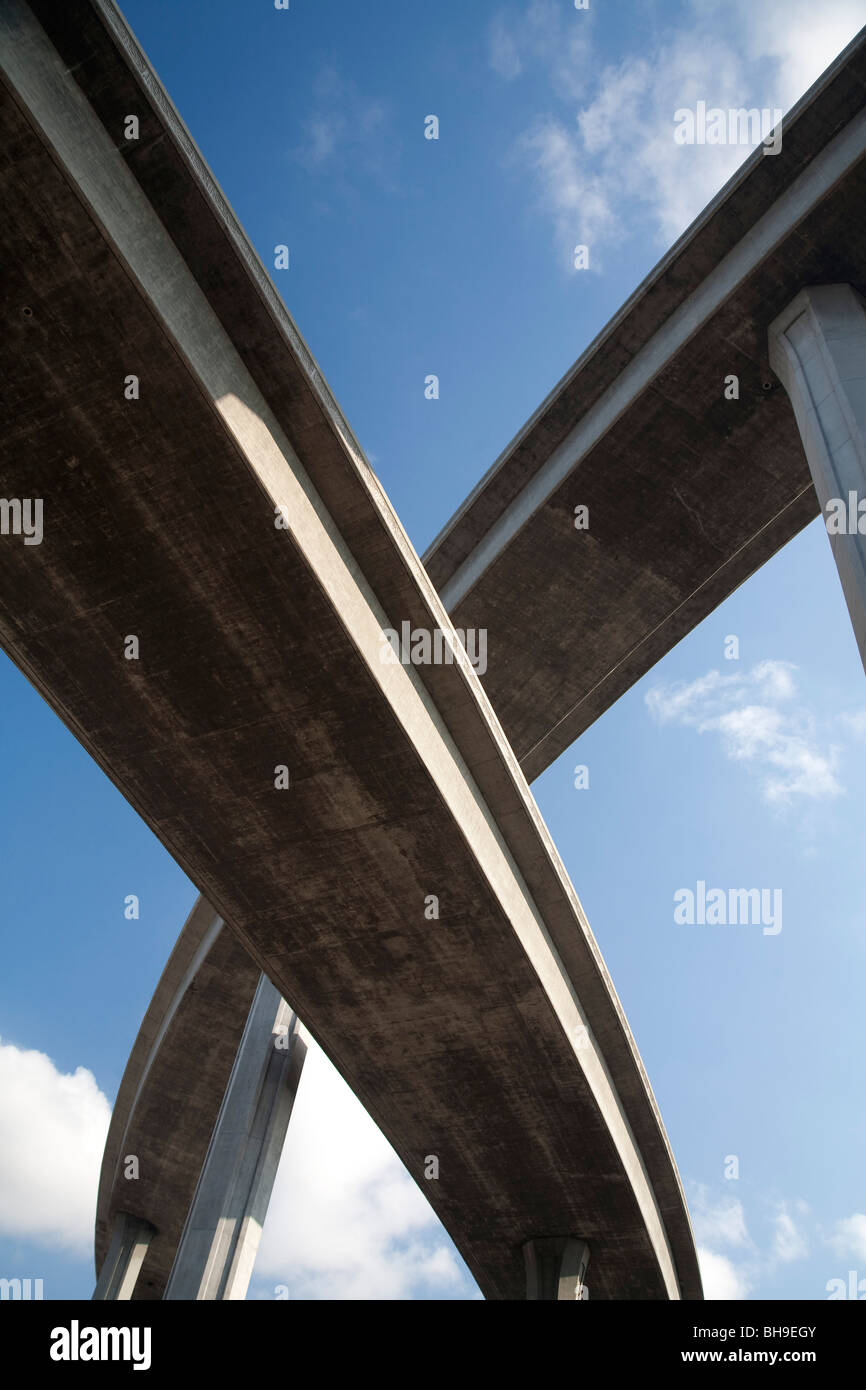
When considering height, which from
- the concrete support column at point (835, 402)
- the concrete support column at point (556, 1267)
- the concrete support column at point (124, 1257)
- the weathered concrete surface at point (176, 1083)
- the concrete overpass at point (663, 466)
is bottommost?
the concrete support column at point (556, 1267)

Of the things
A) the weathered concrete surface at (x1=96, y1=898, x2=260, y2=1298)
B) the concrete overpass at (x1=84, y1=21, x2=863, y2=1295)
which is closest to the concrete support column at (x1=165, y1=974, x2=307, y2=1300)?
the weathered concrete surface at (x1=96, y1=898, x2=260, y2=1298)

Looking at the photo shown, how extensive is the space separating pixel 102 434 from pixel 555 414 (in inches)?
339

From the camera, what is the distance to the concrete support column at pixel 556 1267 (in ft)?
62.8

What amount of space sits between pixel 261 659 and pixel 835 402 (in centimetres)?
740

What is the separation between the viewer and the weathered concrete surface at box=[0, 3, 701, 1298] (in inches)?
374

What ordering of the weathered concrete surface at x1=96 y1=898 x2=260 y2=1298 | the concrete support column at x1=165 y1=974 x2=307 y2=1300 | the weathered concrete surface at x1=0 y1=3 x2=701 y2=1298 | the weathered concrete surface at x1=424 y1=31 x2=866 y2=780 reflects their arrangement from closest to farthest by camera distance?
1. the weathered concrete surface at x1=0 y1=3 x2=701 y2=1298
2. the weathered concrete surface at x1=424 y1=31 x2=866 y2=780
3. the concrete support column at x1=165 y1=974 x2=307 y2=1300
4. the weathered concrete surface at x1=96 y1=898 x2=260 y2=1298

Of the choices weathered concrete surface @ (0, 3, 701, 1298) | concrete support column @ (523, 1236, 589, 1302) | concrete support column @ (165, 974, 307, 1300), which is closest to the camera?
weathered concrete surface @ (0, 3, 701, 1298)

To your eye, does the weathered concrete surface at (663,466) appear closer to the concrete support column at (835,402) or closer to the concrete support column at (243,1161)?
the concrete support column at (835,402)

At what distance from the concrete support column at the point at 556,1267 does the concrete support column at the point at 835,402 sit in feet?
47.3

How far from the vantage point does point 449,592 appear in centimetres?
1820

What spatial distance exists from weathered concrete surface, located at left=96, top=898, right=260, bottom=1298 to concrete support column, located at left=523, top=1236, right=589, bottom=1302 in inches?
288

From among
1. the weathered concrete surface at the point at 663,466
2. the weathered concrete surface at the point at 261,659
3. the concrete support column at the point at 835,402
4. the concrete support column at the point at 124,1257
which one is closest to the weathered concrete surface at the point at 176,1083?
the concrete support column at the point at 124,1257

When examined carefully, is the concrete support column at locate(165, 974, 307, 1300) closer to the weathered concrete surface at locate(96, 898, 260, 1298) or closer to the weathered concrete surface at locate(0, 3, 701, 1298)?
the weathered concrete surface at locate(96, 898, 260, 1298)

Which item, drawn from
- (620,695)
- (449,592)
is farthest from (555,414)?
(620,695)
